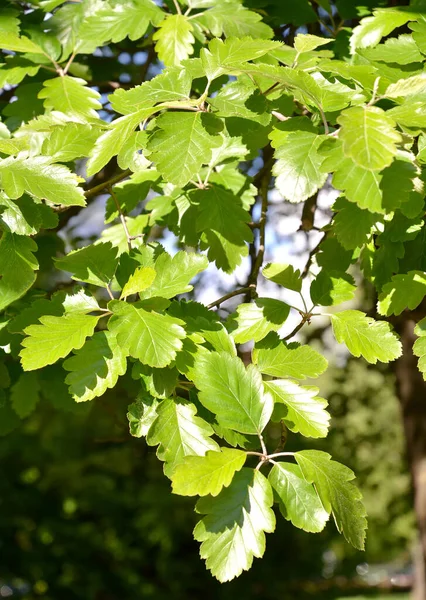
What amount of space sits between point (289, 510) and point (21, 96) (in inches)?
54.1

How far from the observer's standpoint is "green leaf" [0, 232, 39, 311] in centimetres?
133

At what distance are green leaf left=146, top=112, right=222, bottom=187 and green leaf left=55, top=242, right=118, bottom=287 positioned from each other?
23 cm

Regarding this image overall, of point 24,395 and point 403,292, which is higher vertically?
point 403,292

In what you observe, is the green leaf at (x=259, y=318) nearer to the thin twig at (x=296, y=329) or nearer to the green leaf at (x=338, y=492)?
the thin twig at (x=296, y=329)

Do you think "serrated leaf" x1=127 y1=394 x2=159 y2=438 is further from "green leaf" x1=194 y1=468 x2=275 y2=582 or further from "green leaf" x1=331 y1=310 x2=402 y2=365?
"green leaf" x1=331 y1=310 x2=402 y2=365

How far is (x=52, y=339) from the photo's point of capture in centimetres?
124

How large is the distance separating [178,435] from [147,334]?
0.19 m

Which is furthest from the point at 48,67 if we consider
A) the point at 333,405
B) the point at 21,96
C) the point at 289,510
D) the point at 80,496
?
the point at 80,496

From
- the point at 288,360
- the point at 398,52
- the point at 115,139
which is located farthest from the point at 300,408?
the point at 398,52

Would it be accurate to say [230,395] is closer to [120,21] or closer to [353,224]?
[353,224]

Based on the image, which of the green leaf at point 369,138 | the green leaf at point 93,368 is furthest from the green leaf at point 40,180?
the green leaf at point 369,138

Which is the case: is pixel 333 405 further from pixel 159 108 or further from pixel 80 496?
pixel 159 108

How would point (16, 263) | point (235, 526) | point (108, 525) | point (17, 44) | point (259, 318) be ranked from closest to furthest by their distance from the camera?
point (235, 526)
point (16, 263)
point (259, 318)
point (17, 44)
point (108, 525)

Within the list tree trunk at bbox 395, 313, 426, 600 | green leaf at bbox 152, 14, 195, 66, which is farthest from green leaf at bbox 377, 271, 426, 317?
tree trunk at bbox 395, 313, 426, 600
